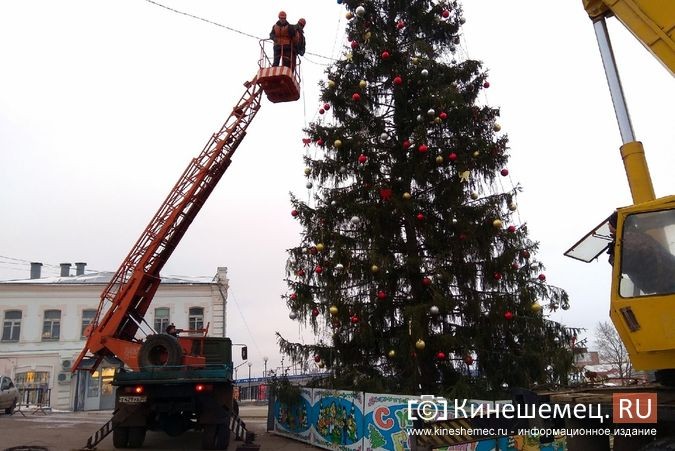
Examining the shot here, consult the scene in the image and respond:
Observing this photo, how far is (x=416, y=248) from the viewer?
449 inches

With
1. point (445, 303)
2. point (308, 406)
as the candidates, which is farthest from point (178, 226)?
point (445, 303)

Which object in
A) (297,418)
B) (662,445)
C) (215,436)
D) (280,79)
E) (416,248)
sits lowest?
(215,436)

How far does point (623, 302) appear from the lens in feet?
14.7

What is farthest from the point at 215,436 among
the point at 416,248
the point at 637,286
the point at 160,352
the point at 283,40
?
the point at 283,40

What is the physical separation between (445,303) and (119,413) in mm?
7081

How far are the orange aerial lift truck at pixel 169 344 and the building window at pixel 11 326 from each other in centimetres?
1939

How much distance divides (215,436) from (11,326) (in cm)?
2413

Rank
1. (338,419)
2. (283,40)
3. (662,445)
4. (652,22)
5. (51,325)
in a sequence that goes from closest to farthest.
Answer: (662,445), (652,22), (338,419), (283,40), (51,325)

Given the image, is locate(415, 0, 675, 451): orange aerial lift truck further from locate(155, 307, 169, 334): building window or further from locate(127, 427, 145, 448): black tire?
locate(155, 307, 169, 334): building window

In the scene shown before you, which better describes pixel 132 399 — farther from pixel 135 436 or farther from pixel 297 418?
pixel 297 418

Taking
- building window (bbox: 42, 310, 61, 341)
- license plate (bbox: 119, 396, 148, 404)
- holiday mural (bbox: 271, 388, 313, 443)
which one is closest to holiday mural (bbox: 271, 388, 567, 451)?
holiday mural (bbox: 271, 388, 313, 443)

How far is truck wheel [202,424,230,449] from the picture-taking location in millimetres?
10477

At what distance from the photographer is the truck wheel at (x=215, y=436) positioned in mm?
10477

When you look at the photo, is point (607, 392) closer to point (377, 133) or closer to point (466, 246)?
point (466, 246)
